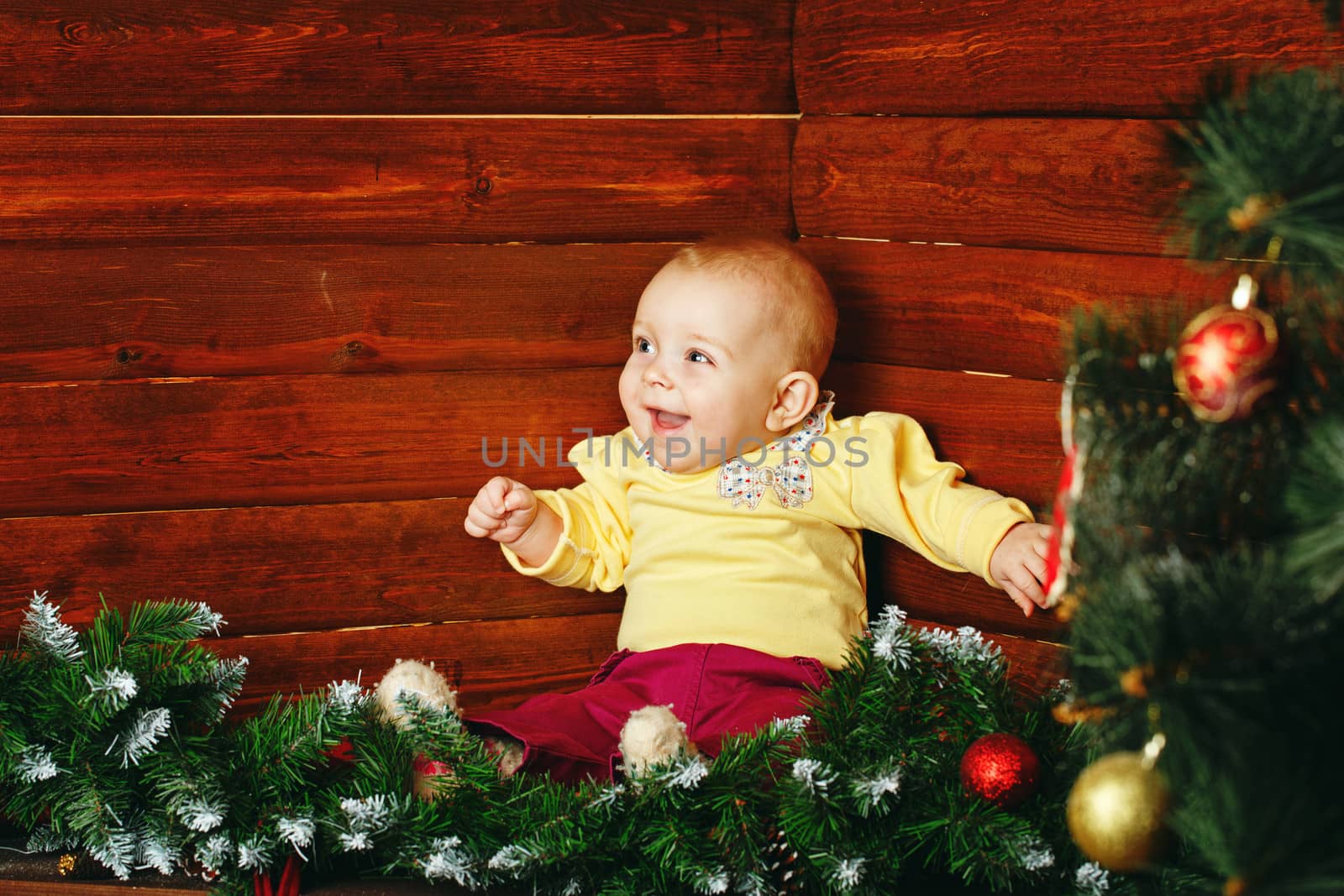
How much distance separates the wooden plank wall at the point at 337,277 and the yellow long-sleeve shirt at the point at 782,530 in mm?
147

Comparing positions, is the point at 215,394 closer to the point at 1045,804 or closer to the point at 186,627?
the point at 186,627

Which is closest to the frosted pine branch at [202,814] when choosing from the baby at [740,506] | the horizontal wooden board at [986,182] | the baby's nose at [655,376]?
the baby at [740,506]

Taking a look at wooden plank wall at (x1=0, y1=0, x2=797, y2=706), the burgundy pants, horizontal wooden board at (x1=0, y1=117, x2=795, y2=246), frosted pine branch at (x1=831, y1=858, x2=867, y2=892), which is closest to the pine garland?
frosted pine branch at (x1=831, y1=858, x2=867, y2=892)

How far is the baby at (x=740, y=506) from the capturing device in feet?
4.74

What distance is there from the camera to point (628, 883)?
43.5 inches

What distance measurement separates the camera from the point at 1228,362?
744 millimetres

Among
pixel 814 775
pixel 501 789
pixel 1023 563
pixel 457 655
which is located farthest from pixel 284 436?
pixel 1023 563

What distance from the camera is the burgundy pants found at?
1.34 metres

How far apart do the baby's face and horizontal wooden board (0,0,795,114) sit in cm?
31

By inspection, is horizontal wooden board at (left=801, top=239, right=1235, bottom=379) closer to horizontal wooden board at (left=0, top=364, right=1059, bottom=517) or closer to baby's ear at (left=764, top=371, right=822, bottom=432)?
horizontal wooden board at (left=0, top=364, right=1059, bottom=517)

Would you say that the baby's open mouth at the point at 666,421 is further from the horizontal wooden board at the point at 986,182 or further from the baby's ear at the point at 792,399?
the horizontal wooden board at the point at 986,182

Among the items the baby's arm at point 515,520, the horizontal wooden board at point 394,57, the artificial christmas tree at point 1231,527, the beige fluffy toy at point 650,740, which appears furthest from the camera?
the baby's arm at point 515,520

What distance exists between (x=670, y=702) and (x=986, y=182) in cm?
81

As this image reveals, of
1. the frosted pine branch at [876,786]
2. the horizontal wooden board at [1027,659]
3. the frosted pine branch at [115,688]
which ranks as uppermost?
the frosted pine branch at [115,688]
